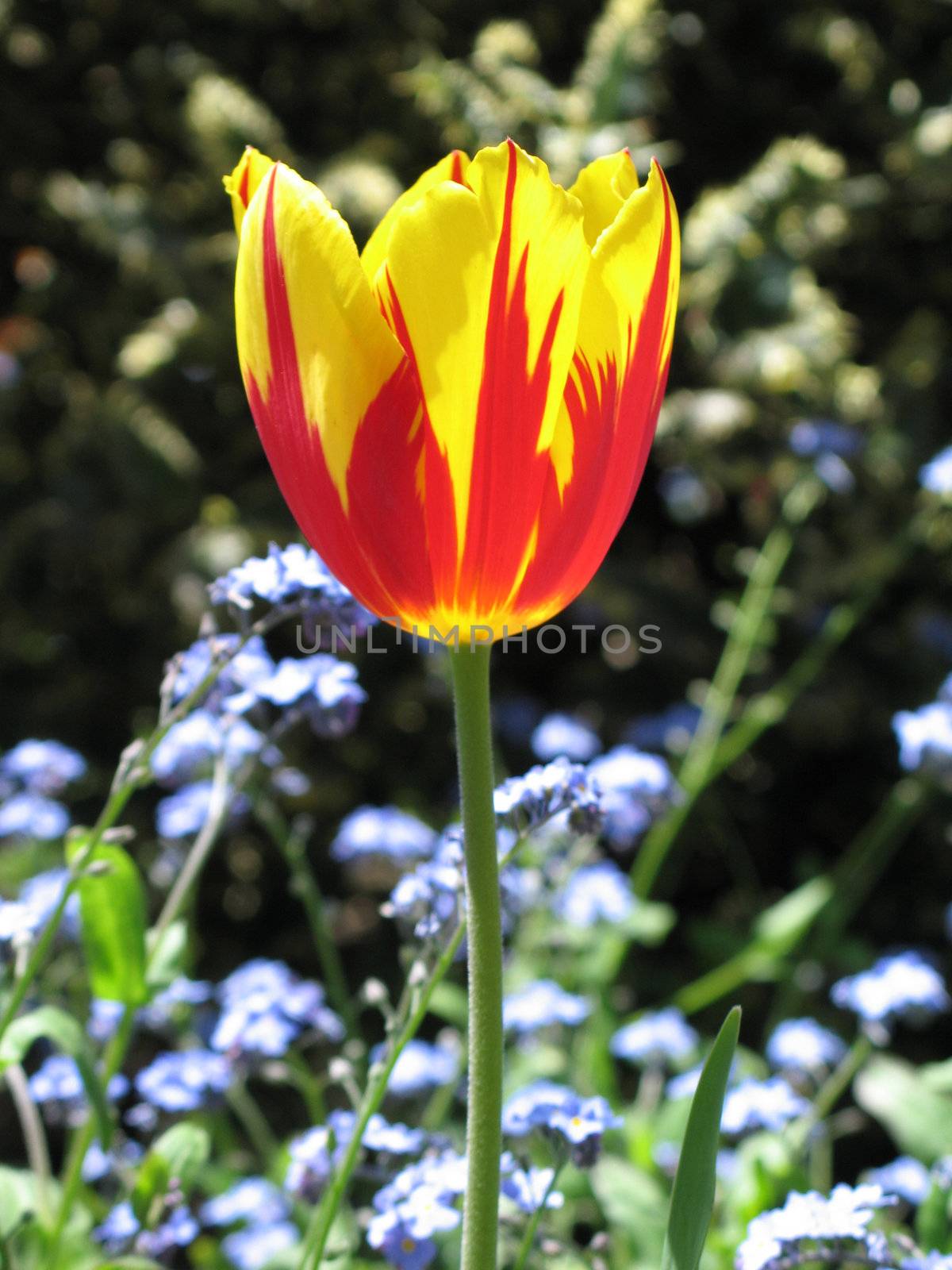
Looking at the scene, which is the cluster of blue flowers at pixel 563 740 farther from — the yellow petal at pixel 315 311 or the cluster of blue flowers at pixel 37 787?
the yellow petal at pixel 315 311

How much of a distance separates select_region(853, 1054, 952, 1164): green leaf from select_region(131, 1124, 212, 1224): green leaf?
688 mm

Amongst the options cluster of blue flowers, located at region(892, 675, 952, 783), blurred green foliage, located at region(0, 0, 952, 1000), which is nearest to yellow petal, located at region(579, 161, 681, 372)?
cluster of blue flowers, located at region(892, 675, 952, 783)

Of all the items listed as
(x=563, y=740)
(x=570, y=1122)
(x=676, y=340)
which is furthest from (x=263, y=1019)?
(x=676, y=340)

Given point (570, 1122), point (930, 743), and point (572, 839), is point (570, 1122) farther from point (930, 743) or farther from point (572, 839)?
point (930, 743)

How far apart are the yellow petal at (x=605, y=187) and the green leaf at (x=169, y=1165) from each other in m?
0.76

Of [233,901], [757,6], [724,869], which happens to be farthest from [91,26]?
[724,869]

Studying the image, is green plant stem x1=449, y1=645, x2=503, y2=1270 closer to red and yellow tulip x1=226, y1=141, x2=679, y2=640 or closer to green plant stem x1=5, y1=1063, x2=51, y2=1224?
red and yellow tulip x1=226, y1=141, x2=679, y2=640

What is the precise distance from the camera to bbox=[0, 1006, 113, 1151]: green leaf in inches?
36.2

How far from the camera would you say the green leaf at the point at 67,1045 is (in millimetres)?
919

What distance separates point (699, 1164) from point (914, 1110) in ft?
2.39

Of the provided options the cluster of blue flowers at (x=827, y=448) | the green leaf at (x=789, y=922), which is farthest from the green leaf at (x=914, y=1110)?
the cluster of blue flowers at (x=827, y=448)

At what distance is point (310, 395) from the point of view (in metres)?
0.63

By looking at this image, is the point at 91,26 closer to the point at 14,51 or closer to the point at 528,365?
the point at 14,51

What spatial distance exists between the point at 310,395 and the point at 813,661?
1695 mm
